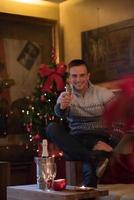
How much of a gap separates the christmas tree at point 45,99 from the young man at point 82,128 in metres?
0.89

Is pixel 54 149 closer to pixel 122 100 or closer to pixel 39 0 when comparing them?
pixel 39 0

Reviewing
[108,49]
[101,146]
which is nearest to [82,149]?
[101,146]

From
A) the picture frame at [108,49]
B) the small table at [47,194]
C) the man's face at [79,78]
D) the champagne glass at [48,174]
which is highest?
the picture frame at [108,49]

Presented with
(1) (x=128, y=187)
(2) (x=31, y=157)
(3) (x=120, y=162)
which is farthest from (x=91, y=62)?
(3) (x=120, y=162)

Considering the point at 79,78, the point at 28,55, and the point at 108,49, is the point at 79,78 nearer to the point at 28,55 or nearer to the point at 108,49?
the point at 108,49

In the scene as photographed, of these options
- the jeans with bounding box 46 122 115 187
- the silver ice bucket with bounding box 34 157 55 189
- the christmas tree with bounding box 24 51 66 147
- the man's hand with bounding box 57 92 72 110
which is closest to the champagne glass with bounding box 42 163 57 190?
the silver ice bucket with bounding box 34 157 55 189

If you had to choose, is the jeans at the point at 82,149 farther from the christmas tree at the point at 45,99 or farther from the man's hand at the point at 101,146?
the christmas tree at the point at 45,99

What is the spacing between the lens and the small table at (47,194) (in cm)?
207

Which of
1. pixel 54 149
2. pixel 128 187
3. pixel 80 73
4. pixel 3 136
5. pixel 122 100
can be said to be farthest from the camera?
pixel 3 136

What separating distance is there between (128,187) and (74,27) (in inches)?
93.2

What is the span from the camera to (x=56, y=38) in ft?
14.4

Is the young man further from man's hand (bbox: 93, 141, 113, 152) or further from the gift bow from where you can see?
the gift bow

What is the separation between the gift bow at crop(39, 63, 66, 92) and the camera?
3.65 m

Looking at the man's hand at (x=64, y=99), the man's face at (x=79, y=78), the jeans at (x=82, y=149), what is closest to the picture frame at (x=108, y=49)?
the man's face at (x=79, y=78)
